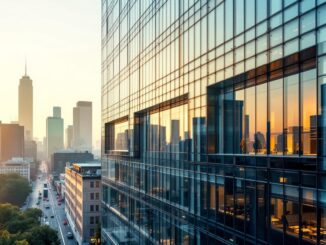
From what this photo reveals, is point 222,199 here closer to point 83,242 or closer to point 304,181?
point 304,181

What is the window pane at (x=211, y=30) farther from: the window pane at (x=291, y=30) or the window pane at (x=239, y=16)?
the window pane at (x=291, y=30)

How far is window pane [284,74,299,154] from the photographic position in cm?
2030

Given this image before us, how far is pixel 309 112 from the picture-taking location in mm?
19391

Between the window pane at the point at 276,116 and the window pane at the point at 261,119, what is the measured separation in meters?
0.59

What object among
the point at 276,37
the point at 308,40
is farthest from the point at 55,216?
the point at 308,40

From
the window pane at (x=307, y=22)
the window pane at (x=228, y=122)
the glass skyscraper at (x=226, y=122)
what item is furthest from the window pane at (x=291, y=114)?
the window pane at (x=228, y=122)

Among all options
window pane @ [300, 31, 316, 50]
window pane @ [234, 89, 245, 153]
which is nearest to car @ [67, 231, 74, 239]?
window pane @ [234, 89, 245, 153]

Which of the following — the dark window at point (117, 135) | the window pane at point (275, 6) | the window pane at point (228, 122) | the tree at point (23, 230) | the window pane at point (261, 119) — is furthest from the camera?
the tree at point (23, 230)

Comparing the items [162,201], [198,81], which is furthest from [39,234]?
[198,81]

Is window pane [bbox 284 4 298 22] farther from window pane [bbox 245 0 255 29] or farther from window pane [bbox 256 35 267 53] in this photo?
window pane [bbox 245 0 255 29]

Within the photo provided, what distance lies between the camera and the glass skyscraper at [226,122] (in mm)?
19438

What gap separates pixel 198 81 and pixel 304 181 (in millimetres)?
13622

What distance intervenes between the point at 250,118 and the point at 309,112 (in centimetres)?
536

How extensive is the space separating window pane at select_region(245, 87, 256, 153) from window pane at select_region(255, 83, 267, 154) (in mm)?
474
